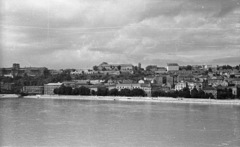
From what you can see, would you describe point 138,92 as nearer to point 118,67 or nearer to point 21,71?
point 118,67

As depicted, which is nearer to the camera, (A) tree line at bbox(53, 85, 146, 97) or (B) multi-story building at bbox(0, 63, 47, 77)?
(A) tree line at bbox(53, 85, 146, 97)

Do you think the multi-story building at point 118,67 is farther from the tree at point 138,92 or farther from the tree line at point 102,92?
the tree at point 138,92

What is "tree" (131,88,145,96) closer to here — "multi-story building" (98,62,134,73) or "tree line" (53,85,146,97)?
"tree line" (53,85,146,97)

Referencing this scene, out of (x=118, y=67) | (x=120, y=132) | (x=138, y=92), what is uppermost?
(x=118, y=67)

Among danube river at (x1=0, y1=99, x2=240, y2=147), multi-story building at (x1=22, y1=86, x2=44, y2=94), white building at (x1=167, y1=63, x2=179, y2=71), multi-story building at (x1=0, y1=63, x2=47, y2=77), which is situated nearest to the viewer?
danube river at (x1=0, y1=99, x2=240, y2=147)

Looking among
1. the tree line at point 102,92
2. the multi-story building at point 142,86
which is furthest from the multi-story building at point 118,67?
the tree line at point 102,92

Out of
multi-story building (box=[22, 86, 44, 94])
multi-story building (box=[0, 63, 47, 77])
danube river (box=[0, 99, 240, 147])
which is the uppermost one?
multi-story building (box=[0, 63, 47, 77])

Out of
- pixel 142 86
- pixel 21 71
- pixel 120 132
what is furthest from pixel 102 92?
pixel 21 71

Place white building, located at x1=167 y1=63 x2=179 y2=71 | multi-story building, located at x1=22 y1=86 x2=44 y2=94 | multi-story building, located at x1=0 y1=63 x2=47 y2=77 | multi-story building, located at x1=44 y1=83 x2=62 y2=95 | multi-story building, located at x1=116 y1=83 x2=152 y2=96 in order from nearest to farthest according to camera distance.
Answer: multi-story building, located at x1=116 y1=83 x2=152 y2=96
multi-story building, located at x1=44 y1=83 x2=62 y2=95
multi-story building, located at x1=22 y1=86 x2=44 y2=94
multi-story building, located at x1=0 y1=63 x2=47 y2=77
white building, located at x1=167 y1=63 x2=179 y2=71

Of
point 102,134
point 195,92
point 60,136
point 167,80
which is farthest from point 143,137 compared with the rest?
point 167,80

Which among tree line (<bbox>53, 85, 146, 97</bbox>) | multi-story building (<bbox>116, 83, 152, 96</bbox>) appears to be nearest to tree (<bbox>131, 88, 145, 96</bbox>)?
tree line (<bbox>53, 85, 146, 97</bbox>)

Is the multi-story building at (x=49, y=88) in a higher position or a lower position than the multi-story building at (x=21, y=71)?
lower
